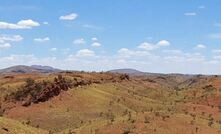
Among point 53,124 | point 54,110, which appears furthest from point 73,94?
point 53,124

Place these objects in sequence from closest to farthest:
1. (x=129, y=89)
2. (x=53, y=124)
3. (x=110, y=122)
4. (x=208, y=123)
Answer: (x=110, y=122) → (x=208, y=123) → (x=53, y=124) → (x=129, y=89)

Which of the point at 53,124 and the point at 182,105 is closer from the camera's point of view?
the point at 53,124

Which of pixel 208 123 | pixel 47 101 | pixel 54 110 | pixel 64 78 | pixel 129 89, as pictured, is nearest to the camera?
pixel 208 123

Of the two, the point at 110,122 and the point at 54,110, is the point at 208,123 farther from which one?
the point at 54,110

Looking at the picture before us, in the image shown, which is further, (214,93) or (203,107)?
(214,93)

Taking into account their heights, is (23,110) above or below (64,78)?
below

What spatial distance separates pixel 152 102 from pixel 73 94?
10.7 meters

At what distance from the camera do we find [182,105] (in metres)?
54.3

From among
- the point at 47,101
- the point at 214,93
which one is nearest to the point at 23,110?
the point at 47,101

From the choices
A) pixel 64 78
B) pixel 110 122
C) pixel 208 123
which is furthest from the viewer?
pixel 64 78

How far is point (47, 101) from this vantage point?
47000 millimetres

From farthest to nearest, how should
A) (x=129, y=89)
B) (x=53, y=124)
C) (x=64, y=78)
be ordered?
(x=129, y=89), (x=64, y=78), (x=53, y=124)

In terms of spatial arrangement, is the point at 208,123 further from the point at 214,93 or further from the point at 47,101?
the point at 214,93

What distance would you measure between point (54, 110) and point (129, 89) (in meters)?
18.6
